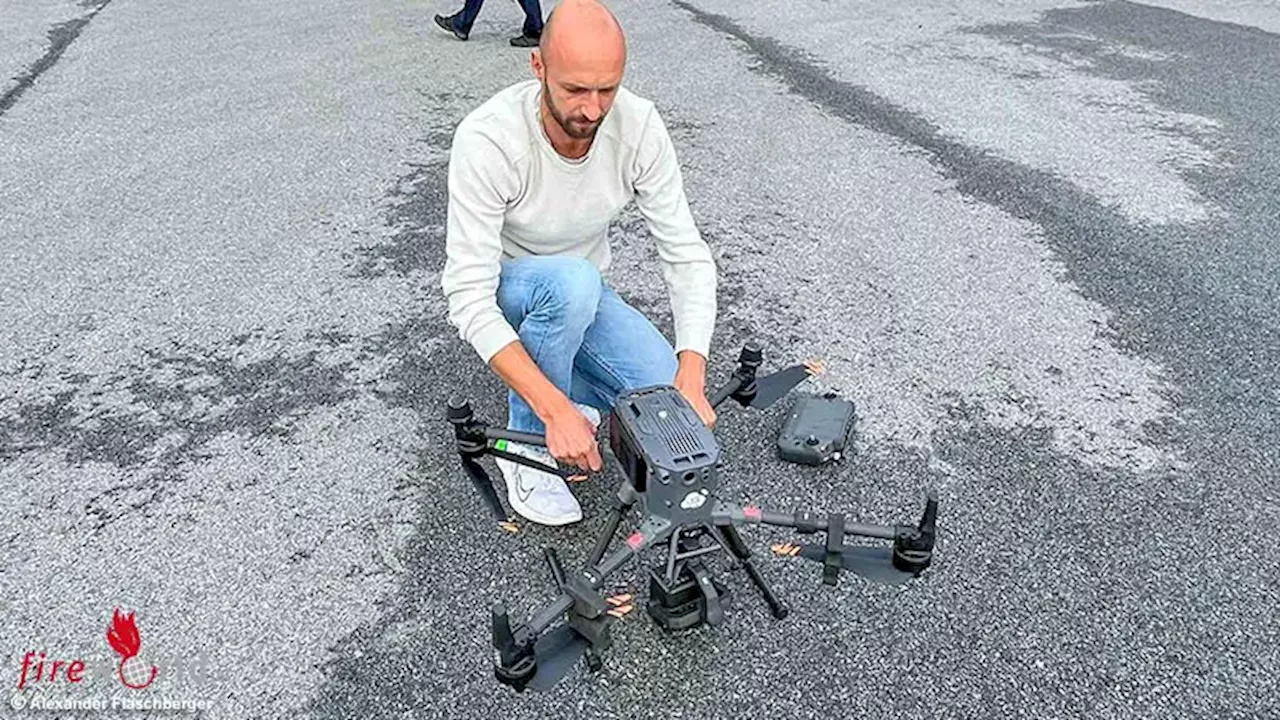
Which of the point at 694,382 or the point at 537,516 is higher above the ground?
the point at 694,382

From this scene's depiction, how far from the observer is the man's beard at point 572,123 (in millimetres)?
1855

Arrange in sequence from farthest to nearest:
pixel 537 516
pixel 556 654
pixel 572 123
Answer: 1. pixel 537 516
2. pixel 572 123
3. pixel 556 654

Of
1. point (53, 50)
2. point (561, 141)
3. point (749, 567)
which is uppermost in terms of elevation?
point (561, 141)

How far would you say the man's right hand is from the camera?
6.06 ft

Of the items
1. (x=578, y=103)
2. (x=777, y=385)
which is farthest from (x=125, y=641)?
(x=777, y=385)

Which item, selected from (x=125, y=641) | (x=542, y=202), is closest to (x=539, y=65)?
(x=542, y=202)

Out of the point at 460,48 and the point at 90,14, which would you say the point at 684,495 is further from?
the point at 90,14

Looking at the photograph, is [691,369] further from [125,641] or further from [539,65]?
[125,641]

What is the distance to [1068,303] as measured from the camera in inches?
123

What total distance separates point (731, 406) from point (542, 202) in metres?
0.82

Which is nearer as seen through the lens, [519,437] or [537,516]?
[519,437]

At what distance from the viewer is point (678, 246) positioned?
2146 millimetres

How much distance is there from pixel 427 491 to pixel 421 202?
1865 mm

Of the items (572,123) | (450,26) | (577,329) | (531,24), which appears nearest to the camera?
(572,123)
